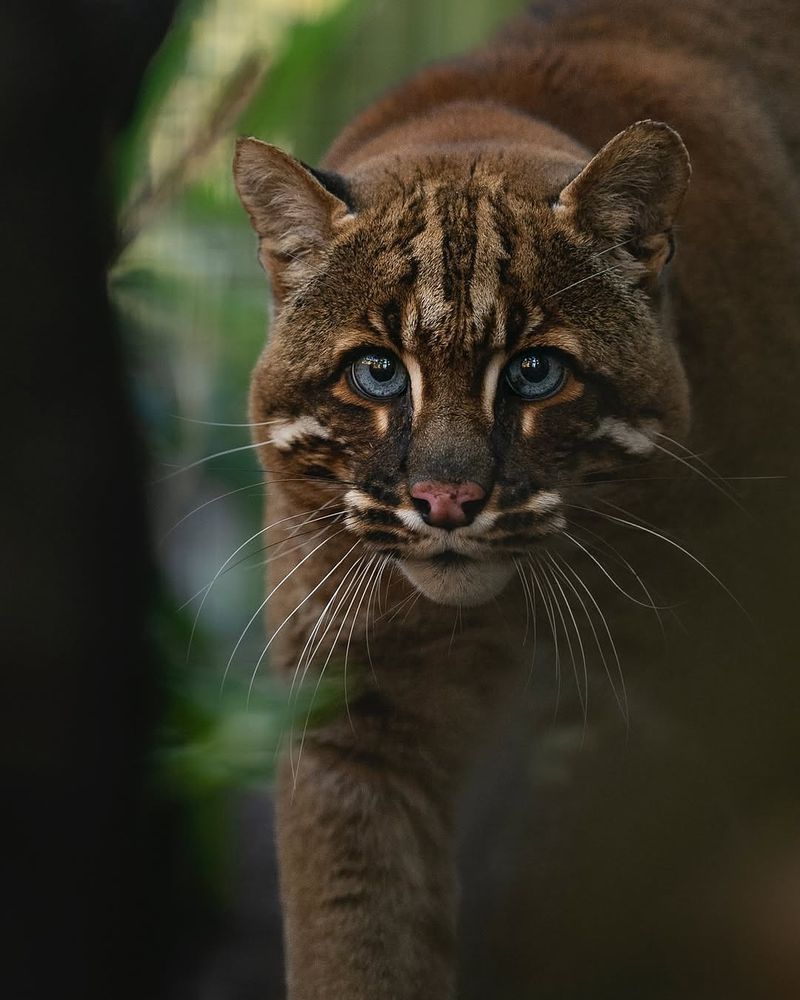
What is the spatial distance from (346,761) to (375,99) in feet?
7.14

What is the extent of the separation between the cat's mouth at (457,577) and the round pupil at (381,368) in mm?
424

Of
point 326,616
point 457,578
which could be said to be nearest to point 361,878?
point 326,616

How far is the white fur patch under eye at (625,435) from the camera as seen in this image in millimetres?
3250

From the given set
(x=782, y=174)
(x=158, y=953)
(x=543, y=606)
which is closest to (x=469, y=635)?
(x=543, y=606)

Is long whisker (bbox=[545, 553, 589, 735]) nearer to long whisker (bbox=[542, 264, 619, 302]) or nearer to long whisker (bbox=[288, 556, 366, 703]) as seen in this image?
long whisker (bbox=[288, 556, 366, 703])

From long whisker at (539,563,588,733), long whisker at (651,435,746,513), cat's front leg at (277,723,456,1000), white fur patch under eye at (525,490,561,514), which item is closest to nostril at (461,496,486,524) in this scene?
white fur patch under eye at (525,490,561,514)

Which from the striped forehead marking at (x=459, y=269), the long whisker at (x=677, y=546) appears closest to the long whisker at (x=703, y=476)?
the long whisker at (x=677, y=546)

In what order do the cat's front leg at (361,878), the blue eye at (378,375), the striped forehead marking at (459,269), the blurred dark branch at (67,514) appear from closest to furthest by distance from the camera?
the blurred dark branch at (67,514), the striped forehead marking at (459,269), the blue eye at (378,375), the cat's front leg at (361,878)

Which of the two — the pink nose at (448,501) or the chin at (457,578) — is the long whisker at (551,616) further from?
the pink nose at (448,501)

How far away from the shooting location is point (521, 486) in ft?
9.89

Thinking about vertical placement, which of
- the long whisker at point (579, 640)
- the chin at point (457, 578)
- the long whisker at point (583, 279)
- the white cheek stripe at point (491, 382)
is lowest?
the long whisker at point (579, 640)

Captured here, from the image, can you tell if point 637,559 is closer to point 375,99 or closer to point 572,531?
point 572,531

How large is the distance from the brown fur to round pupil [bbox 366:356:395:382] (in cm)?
5

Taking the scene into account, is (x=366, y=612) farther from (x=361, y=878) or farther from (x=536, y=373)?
(x=536, y=373)
